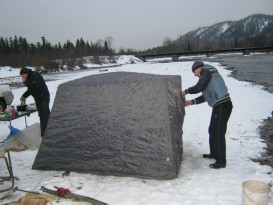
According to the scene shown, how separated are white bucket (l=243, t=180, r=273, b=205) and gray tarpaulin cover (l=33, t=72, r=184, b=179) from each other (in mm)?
1459

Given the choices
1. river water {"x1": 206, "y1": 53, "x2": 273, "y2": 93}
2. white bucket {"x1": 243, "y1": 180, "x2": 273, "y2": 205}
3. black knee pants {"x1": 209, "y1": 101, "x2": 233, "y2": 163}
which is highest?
black knee pants {"x1": 209, "y1": 101, "x2": 233, "y2": 163}

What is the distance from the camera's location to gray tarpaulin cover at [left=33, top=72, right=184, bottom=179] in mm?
5086

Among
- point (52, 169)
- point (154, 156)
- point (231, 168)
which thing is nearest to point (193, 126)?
point (231, 168)

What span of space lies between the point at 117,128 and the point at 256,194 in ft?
8.53

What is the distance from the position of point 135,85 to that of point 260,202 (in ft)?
9.23

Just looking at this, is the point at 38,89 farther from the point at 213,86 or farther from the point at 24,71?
the point at 213,86

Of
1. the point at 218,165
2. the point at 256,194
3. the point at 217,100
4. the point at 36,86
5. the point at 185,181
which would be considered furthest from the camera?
the point at 36,86

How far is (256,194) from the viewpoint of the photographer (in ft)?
11.5

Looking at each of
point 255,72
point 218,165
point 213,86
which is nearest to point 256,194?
point 218,165

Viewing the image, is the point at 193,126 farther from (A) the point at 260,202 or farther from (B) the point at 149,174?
(A) the point at 260,202

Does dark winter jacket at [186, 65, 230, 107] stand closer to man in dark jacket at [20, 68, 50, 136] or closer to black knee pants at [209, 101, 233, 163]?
black knee pants at [209, 101, 233, 163]

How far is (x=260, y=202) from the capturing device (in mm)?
3535

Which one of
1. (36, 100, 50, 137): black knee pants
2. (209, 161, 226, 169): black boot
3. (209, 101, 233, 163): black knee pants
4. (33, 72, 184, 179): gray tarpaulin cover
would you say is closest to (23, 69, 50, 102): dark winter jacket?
(36, 100, 50, 137): black knee pants

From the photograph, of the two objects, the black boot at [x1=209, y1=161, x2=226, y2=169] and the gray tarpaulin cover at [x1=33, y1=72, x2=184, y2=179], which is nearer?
the gray tarpaulin cover at [x1=33, y1=72, x2=184, y2=179]
